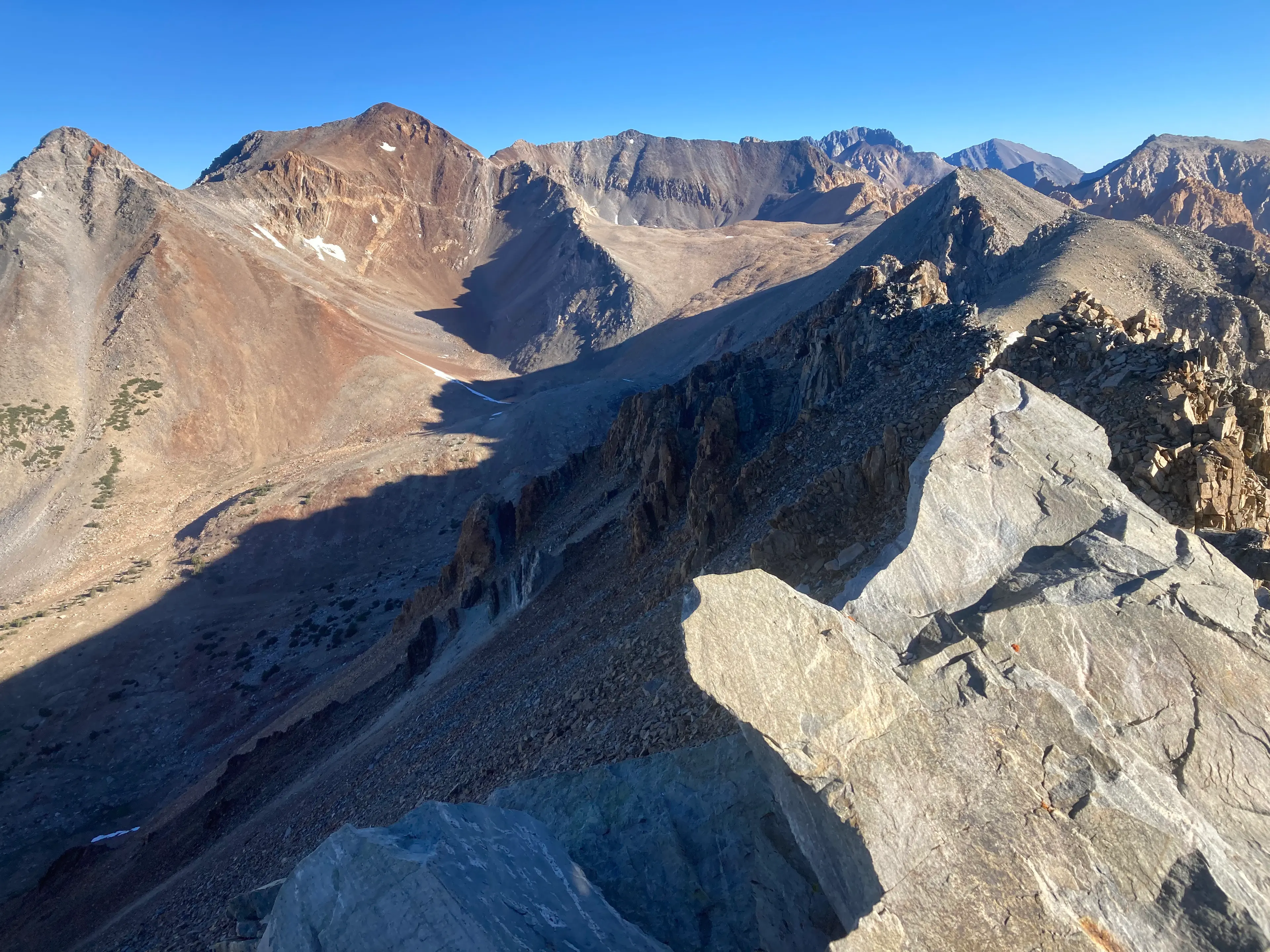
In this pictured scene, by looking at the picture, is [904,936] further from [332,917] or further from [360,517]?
[360,517]

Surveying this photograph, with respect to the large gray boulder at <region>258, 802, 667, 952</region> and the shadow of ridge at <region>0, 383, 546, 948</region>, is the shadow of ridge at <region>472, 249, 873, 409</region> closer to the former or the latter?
the shadow of ridge at <region>0, 383, 546, 948</region>

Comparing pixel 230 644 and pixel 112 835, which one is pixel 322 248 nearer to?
pixel 230 644

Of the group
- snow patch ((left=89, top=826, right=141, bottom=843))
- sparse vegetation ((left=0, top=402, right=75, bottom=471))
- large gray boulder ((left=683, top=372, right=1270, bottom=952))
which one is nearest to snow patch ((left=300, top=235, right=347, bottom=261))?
sparse vegetation ((left=0, top=402, right=75, bottom=471))

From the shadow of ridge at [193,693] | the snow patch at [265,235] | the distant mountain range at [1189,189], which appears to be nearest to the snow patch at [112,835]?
the shadow of ridge at [193,693]


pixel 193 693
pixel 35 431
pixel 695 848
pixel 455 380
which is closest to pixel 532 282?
pixel 455 380

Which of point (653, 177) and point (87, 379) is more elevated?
point (653, 177)

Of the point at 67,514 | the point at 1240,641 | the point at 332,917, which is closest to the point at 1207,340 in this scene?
the point at 1240,641
